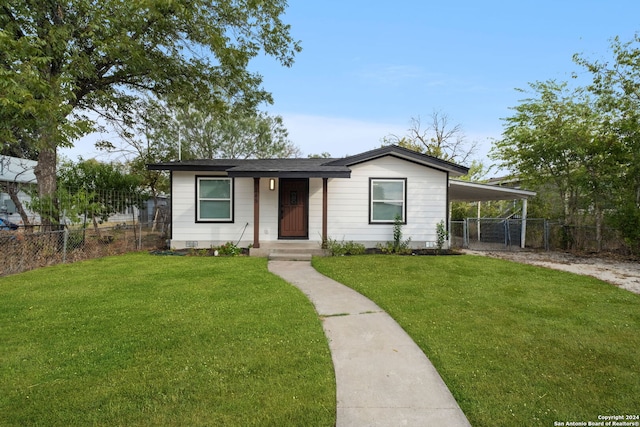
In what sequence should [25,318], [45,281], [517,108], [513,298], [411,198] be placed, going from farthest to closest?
[517,108], [411,198], [45,281], [513,298], [25,318]

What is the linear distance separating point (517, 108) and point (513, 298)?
442 inches

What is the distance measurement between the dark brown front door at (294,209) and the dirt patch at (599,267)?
6480 millimetres

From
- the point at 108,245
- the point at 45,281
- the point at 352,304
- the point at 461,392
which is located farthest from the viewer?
the point at 108,245

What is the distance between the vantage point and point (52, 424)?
204 cm

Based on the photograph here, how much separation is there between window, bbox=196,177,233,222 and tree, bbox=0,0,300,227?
3357mm

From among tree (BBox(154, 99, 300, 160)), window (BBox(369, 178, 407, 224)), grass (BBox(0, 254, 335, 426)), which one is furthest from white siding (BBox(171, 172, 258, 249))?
tree (BBox(154, 99, 300, 160))

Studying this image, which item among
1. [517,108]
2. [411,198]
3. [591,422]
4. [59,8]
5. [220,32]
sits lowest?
[591,422]

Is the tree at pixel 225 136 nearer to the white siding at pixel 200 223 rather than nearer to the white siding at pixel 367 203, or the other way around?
the white siding at pixel 200 223

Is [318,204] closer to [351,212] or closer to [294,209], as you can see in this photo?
[294,209]

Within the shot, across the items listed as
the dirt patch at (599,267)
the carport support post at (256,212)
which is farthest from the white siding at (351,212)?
the dirt patch at (599,267)

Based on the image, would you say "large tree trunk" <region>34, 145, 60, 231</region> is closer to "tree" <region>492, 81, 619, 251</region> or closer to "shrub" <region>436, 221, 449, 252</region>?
"shrub" <region>436, 221, 449, 252</region>

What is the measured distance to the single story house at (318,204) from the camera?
10.1m

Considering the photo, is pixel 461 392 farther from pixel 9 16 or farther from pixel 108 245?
pixel 9 16

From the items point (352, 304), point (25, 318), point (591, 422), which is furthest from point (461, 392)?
point (25, 318)
